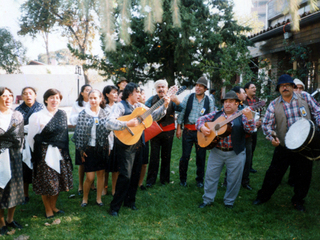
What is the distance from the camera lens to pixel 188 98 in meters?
5.23

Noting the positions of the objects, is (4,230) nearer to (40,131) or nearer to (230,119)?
(40,131)

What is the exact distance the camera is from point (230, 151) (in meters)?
3.88

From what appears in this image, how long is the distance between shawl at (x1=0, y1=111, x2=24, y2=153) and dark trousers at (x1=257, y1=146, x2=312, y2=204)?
147 inches

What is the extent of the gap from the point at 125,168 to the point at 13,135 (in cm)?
157

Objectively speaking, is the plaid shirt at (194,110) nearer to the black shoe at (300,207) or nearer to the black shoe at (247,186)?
the black shoe at (247,186)

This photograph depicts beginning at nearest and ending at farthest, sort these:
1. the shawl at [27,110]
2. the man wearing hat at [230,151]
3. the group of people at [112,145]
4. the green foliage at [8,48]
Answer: the group of people at [112,145] < the man wearing hat at [230,151] < the shawl at [27,110] < the green foliage at [8,48]

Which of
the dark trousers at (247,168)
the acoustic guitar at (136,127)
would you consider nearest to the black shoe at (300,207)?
the dark trousers at (247,168)

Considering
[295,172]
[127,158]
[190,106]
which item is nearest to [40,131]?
[127,158]

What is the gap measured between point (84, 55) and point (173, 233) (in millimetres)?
7832

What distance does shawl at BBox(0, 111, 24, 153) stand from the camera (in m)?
3.23

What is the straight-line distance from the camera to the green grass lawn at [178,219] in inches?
129

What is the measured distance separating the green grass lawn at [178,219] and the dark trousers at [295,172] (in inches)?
10.2

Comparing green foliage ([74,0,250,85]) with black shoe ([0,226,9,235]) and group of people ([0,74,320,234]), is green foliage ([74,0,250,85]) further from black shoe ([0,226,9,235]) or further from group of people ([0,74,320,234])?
black shoe ([0,226,9,235])

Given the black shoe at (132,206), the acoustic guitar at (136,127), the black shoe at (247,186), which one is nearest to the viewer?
the acoustic guitar at (136,127)
